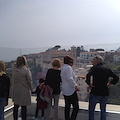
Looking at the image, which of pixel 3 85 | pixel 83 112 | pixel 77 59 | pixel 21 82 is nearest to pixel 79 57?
pixel 77 59

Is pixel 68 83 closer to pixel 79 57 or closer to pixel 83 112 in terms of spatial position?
pixel 83 112

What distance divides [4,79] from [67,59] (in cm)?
126

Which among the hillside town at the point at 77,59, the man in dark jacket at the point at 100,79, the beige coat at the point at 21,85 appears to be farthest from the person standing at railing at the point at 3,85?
the man in dark jacket at the point at 100,79

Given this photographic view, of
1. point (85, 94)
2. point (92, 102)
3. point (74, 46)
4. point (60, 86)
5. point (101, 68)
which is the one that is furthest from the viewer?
point (74, 46)

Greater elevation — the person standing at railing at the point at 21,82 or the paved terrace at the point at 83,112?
the person standing at railing at the point at 21,82

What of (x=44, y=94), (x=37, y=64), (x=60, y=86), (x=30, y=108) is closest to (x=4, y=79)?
(x=44, y=94)

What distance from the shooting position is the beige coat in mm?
3186

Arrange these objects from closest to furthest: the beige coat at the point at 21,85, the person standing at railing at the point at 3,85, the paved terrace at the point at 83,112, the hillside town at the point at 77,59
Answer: the person standing at railing at the point at 3,85 < the beige coat at the point at 21,85 < the paved terrace at the point at 83,112 < the hillside town at the point at 77,59

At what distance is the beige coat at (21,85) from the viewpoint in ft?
10.5

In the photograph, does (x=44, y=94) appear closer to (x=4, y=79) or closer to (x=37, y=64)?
(x=4, y=79)

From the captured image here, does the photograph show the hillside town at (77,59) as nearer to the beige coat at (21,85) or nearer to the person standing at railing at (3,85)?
the beige coat at (21,85)

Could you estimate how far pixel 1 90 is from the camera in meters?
3.01

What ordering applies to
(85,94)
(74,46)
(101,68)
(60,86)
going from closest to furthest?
(101,68)
(60,86)
(85,94)
(74,46)

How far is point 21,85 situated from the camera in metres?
3.22
